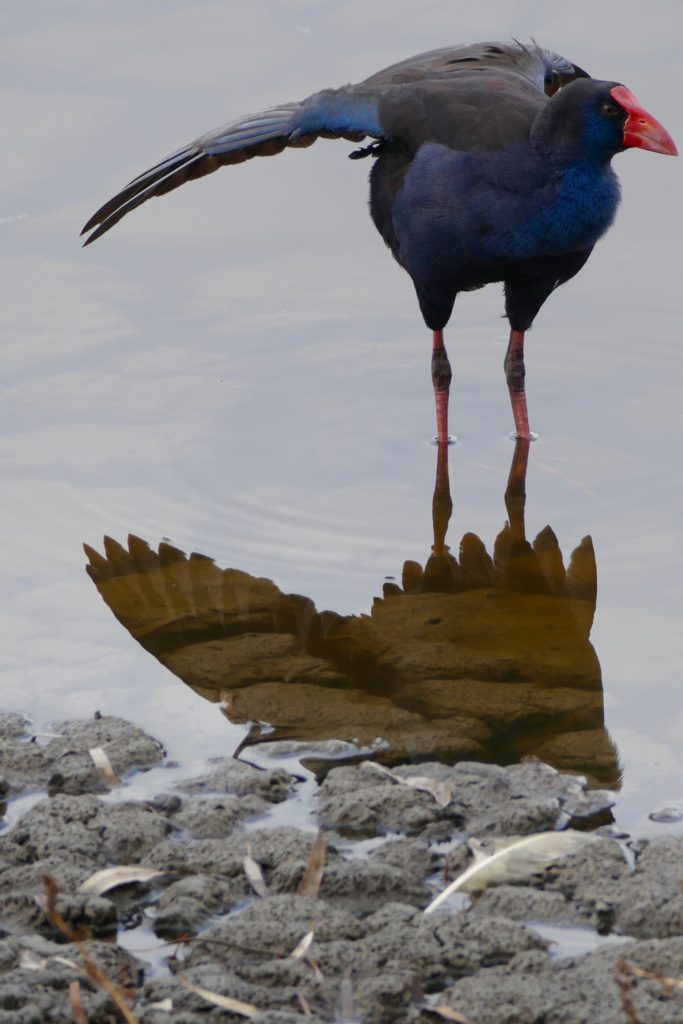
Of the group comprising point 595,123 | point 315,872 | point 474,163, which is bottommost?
point 315,872

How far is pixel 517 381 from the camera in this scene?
659 centimetres

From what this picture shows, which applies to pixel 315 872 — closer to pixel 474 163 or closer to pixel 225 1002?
pixel 225 1002

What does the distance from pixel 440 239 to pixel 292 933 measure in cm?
314

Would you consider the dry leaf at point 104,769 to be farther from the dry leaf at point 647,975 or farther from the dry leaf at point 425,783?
the dry leaf at point 647,975

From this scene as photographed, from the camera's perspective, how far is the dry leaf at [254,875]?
3600mm

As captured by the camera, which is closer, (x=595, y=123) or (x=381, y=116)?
(x=595, y=123)

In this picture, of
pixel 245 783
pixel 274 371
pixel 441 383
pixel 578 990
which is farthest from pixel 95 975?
pixel 274 371

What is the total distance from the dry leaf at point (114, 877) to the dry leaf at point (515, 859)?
2.00 ft

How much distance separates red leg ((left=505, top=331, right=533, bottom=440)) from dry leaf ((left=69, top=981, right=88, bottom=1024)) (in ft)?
12.8

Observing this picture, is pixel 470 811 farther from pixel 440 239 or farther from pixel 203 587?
pixel 440 239

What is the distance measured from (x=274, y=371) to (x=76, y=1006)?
439 cm

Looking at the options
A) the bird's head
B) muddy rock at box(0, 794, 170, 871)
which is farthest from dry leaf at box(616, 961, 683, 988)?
the bird's head

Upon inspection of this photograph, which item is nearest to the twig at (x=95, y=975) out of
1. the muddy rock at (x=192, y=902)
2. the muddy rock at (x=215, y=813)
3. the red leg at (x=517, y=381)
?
the muddy rock at (x=192, y=902)

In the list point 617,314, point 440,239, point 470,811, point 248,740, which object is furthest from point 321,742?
point 617,314
